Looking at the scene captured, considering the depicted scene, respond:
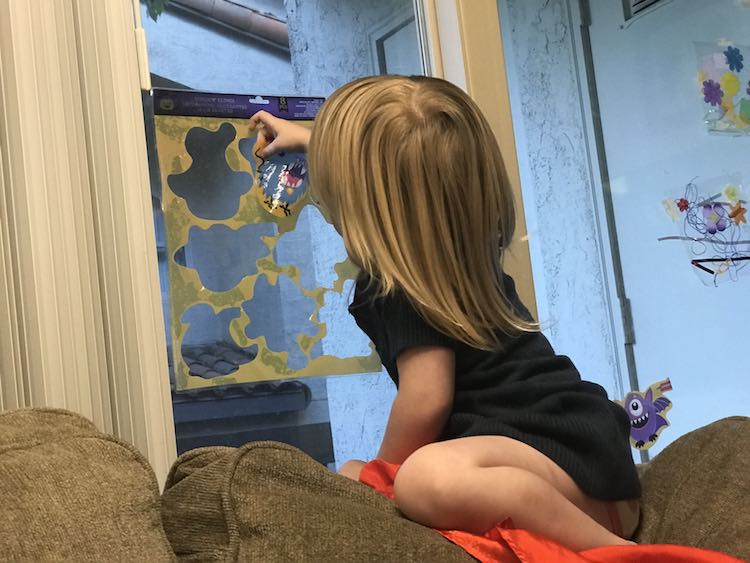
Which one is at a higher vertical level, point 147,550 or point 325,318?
point 325,318

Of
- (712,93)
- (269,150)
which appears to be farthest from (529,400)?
(712,93)

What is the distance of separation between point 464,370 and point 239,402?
0.53m

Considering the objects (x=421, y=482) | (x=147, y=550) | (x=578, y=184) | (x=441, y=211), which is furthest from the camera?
(x=578, y=184)

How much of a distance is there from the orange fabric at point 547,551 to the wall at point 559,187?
1.07 metres

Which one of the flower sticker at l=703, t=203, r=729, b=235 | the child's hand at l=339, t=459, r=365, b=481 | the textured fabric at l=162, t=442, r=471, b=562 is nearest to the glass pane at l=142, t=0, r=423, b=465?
the child's hand at l=339, t=459, r=365, b=481

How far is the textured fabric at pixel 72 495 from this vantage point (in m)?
0.92

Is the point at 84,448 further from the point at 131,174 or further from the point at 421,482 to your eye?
the point at 131,174

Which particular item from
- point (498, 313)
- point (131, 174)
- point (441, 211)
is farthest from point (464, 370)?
point (131, 174)

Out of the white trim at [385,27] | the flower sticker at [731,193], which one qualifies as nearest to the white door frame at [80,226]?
the white trim at [385,27]

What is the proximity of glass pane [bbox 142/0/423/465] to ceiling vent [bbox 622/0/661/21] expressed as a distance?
0.82 meters

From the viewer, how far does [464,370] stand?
4.50ft

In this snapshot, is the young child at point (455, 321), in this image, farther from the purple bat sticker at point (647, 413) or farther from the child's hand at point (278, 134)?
the purple bat sticker at point (647, 413)

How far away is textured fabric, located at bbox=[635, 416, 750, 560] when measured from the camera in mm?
1271

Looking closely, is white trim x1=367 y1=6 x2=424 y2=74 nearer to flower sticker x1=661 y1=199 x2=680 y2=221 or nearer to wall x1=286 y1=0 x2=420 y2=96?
wall x1=286 y1=0 x2=420 y2=96
